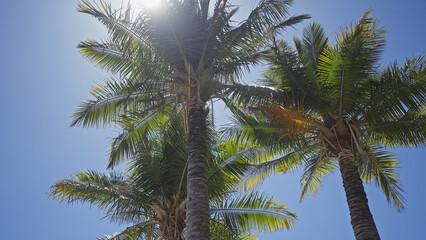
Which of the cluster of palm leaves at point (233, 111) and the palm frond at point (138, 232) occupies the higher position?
the cluster of palm leaves at point (233, 111)

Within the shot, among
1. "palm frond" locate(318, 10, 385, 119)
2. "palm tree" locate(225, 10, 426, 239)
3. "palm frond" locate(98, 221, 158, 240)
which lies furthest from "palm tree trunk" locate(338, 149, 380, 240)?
"palm frond" locate(98, 221, 158, 240)

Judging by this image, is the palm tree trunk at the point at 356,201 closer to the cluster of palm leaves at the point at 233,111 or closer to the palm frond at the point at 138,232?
the cluster of palm leaves at the point at 233,111

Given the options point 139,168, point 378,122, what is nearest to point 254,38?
point 378,122

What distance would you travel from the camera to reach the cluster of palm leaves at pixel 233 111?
11.1m

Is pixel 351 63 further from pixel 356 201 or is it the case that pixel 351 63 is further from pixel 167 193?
pixel 167 193

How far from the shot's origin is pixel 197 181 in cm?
974

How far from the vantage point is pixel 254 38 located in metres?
12.1

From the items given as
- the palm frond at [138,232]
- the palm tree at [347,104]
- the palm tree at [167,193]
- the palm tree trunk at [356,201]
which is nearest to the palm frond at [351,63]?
the palm tree at [347,104]

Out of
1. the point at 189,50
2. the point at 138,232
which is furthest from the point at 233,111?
the point at 138,232

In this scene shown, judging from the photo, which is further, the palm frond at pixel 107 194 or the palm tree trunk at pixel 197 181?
the palm frond at pixel 107 194

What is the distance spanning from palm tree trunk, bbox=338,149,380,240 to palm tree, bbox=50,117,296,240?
3272 mm

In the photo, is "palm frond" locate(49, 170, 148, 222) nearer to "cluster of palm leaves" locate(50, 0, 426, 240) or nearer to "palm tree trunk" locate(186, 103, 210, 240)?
"cluster of palm leaves" locate(50, 0, 426, 240)

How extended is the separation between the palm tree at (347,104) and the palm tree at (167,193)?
1.79 metres

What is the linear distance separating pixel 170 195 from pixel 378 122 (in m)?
6.65
